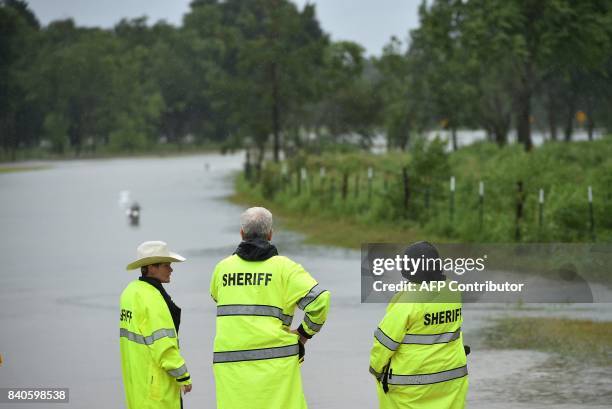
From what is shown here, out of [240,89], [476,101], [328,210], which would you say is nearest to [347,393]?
[328,210]

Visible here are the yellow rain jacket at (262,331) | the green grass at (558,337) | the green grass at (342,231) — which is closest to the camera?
the yellow rain jacket at (262,331)

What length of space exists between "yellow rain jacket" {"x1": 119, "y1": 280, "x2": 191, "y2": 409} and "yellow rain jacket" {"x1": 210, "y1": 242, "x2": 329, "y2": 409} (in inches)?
10.9

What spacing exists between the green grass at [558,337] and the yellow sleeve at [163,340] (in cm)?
636

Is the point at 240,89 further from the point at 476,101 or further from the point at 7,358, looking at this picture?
the point at 7,358

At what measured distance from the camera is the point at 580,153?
4462 cm

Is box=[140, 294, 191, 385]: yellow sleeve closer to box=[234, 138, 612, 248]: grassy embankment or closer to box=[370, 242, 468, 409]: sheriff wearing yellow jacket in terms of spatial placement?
box=[370, 242, 468, 409]: sheriff wearing yellow jacket

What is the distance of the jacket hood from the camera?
275 inches

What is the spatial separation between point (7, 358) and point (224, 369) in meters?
6.91

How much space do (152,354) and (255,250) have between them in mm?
812

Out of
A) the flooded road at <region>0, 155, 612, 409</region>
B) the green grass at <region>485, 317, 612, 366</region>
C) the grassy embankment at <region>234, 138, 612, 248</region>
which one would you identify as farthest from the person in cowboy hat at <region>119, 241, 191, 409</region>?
the grassy embankment at <region>234, 138, 612, 248</region>

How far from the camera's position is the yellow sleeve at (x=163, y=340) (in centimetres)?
711

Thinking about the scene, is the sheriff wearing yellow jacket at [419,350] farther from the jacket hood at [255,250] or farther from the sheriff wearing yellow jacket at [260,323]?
the jacket hood at [255,250]

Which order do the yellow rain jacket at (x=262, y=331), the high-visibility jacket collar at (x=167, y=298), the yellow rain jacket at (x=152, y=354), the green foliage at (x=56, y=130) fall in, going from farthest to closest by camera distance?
the green foliage at (x=56, y=130)
the high-visibility jacket collar at (x=167, y=298)
the yellow rain jacket at (x=152, y=354)
the yellow rain jacket at (x=262, y=331)

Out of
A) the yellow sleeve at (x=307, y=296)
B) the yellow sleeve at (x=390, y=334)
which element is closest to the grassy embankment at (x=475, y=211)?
the yellow sleeve at (x=390, y=334)
